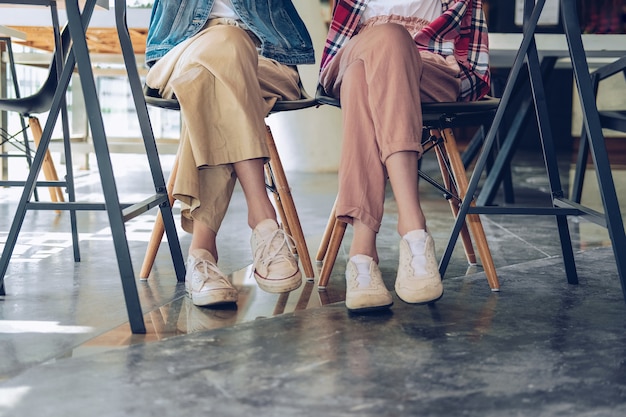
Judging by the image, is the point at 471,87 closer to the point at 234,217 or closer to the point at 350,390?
the point at 350,390

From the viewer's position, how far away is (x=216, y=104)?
5.30 feet

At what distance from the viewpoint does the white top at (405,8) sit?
1851 millimetres

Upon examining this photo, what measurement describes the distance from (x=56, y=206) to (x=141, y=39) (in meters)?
2.60

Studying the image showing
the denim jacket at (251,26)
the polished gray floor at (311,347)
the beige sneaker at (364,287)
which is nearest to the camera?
the polished gray floor at (311,347)

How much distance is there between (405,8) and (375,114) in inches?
16.5

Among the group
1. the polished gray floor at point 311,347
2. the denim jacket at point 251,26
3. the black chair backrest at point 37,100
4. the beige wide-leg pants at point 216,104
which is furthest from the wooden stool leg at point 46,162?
the beige wide-leg pants at point 216,104

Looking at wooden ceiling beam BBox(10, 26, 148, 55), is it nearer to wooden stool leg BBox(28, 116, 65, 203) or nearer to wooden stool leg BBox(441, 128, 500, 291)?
wooden stool leg BBox(28, 116, 65, 203)

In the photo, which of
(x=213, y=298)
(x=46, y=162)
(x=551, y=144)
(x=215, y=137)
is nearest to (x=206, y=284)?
(x=213, y=298)

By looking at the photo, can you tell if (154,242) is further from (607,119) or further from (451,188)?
(607,119)

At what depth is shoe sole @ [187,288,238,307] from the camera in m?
1.60

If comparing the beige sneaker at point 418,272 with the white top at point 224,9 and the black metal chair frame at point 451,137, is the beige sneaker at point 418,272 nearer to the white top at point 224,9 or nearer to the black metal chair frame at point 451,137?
the black metal chair frame at point 451,137

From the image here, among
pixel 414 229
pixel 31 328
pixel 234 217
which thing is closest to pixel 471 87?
pixel 414 229

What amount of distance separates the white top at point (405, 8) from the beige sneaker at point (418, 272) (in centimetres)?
61

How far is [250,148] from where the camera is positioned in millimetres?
1607
